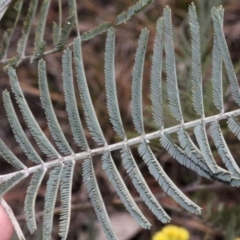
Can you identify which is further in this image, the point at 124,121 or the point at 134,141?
the point at 124,121

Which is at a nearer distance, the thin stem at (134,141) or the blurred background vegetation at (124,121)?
the thin stem at (134,141)

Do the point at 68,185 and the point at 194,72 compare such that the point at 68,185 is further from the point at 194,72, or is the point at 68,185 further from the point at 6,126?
the point at 6,126

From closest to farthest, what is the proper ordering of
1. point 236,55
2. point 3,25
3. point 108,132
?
point 108,132 → point 3,25 → point 236,55

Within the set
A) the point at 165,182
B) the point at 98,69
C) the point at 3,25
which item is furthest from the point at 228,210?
the point at 3,25

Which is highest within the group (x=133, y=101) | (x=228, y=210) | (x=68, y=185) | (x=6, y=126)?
(x=133, y=101)

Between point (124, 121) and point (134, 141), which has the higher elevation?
point (134, 141)

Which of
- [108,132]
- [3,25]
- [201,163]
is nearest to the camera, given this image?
[201,163]

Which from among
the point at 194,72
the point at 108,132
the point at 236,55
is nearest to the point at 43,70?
the point at 194,72

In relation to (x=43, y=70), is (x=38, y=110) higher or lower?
lower

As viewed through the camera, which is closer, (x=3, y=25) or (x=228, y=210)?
(x=228, y=210)

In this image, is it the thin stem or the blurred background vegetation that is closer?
the thin stem

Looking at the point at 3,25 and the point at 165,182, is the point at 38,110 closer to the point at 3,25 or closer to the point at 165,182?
the point at 3,25
